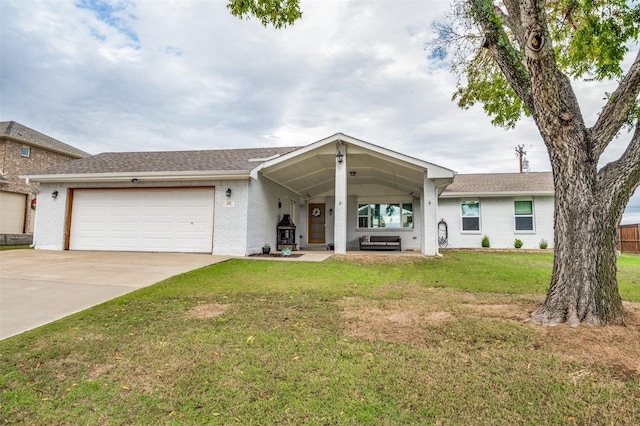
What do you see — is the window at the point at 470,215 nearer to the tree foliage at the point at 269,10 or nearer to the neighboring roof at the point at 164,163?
the neighboring roof at the point at 164,163

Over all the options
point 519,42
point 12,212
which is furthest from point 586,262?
point 12,212

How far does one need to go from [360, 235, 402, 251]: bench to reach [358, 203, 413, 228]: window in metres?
0.99

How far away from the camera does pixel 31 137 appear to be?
19.2 meters

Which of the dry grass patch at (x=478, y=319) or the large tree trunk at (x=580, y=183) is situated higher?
the large tree trunk at (x=580, y=183)

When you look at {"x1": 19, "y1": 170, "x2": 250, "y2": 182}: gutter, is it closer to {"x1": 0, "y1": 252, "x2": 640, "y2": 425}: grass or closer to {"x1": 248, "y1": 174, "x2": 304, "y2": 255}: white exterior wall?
{"x1": 248, "y1": 174, "x2": 304, "y2": 255}: white exterior wall

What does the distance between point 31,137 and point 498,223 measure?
85.0ft

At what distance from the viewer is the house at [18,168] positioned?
16.8 meters

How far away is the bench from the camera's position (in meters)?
14.6

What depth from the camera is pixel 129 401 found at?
7.93ft

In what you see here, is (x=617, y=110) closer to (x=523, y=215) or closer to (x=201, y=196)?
(x=201, y=196)

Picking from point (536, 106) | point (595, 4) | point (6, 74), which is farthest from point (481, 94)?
point (6, 74)

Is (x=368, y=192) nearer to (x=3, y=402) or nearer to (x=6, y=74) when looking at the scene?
(x=3, y=402)

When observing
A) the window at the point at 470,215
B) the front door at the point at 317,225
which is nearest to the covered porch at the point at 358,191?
the front door at the point at 317,225

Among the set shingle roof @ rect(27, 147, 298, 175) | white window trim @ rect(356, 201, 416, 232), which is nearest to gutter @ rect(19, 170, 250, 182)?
shingle roof @ rect(27, 147, 298, 175)
